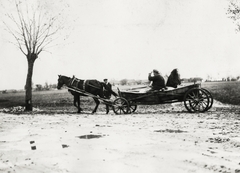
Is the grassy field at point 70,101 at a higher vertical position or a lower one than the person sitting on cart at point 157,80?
lower

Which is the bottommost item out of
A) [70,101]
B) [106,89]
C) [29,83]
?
[70,101]

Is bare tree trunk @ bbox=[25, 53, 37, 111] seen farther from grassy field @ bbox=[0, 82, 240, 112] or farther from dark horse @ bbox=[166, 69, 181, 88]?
dark horse @ bbox=[166, 69, 181, 88]

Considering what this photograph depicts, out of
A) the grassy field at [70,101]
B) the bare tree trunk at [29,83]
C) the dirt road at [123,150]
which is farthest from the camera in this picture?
the grassy field at [70,101]

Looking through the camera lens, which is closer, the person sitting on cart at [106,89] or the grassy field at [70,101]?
the person sitting on cart at [106,89]

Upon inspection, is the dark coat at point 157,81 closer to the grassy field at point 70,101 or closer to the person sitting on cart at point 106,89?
the person sitting on cart at point 106,89

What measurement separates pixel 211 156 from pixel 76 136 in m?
3.76

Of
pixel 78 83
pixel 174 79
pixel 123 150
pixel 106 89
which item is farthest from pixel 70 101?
pixel 123 150

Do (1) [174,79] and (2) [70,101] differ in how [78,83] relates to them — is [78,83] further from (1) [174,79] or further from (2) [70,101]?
(2) [70,101]

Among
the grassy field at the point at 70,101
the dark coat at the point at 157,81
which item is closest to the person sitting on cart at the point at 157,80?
the dark coat at the point at 157,81

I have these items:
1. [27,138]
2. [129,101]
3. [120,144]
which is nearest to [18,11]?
[129,101]

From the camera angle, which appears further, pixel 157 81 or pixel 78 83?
pixel 78 83

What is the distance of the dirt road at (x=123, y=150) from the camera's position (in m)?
5.17

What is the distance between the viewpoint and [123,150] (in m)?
6.27

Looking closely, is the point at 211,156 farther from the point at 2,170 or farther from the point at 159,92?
the point at 159,92
